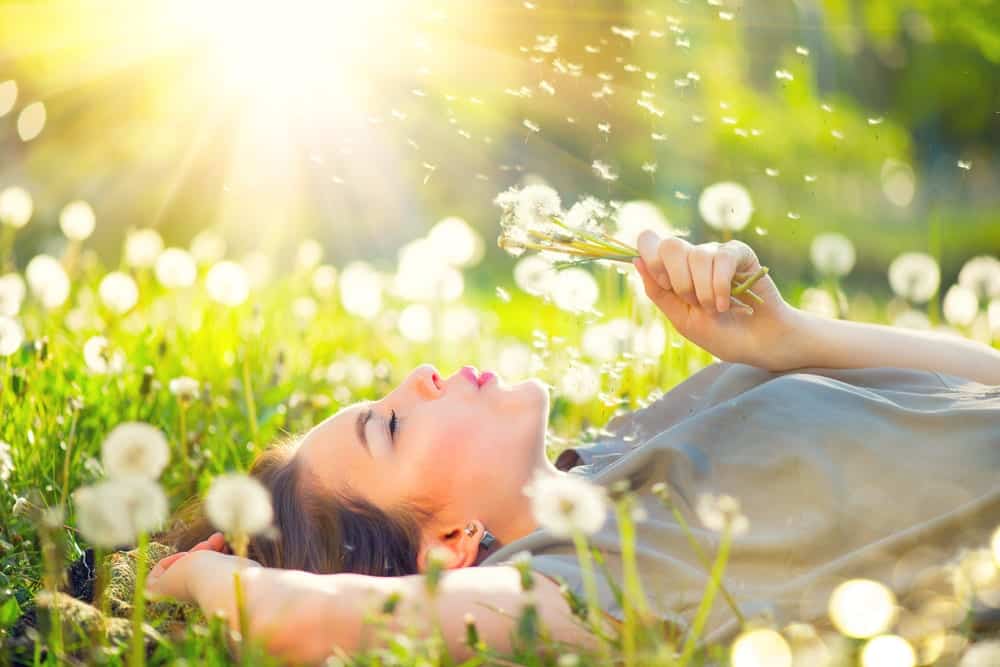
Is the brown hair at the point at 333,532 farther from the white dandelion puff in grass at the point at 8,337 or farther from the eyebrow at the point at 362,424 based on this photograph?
the white dandelion puff in grass at the point at 8,337

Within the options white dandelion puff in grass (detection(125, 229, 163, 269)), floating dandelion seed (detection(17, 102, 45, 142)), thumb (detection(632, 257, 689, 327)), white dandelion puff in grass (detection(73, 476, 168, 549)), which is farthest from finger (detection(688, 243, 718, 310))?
floating dandelion seed (detection(17, 102, 45, 142))

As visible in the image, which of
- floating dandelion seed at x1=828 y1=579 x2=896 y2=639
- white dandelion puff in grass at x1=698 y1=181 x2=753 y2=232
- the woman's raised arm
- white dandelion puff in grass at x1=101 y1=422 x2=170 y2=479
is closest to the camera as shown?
white dandelion puff in grass at x1=101 y1=422 x2=170 y2=479

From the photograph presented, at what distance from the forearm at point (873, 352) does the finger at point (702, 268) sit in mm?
341

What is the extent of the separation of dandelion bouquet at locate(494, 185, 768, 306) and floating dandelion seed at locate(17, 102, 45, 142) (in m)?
2.02

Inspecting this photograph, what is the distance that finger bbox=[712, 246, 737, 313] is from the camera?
6.07 ft

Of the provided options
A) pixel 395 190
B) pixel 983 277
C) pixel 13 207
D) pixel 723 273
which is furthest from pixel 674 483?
pixel 395 190

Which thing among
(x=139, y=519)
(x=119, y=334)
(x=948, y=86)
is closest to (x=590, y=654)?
(x=139, y=519)

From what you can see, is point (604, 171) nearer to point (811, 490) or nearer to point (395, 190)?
point (811, 490)

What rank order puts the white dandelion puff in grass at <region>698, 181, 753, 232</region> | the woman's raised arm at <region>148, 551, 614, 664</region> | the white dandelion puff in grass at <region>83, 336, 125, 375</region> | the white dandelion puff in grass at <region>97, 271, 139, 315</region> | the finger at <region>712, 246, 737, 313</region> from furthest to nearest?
the white dandelion puff in grass at <region>97, 271, 139, 315</region>, the white dandelion puff in grass at <region>698, 181, 753, 232</region>, the white dandelion puff in grass at <region>83, 336, 125, 375</region>, the finger at <region>712, 246, 737, 313</region>, the woman's raised arm at <region>148, 551, 614, 664</region>

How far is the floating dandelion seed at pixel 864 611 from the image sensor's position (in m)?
1.39

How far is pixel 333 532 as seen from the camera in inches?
77.3

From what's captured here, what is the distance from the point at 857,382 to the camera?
2.12 metres

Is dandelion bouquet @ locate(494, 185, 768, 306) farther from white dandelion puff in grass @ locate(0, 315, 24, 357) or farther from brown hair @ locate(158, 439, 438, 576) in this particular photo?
white dandelion puff in grass @ locate(0, 315, 24, 357)

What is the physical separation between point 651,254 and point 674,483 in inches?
14.9
